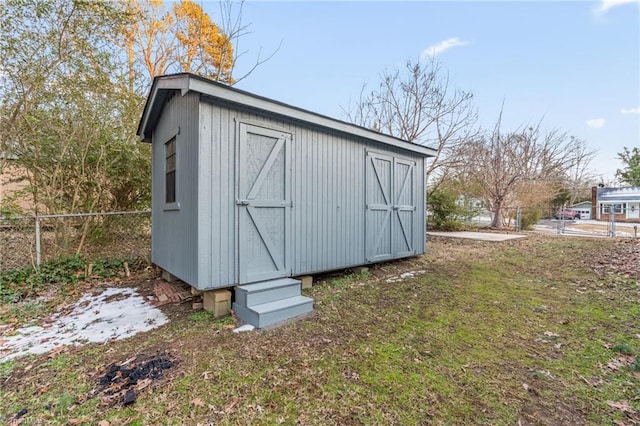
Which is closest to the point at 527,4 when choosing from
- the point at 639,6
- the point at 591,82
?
the point at 639,6

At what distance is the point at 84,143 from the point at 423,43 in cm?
1173

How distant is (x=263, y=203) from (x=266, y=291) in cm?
107

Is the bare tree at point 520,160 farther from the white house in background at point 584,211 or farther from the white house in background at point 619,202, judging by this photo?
the white house in background at point 584,211

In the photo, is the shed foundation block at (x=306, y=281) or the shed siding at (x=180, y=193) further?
the shed foundation block at (x=306, y=281)

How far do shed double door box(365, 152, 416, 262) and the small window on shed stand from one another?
3.05 meters

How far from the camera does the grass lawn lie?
1719mm

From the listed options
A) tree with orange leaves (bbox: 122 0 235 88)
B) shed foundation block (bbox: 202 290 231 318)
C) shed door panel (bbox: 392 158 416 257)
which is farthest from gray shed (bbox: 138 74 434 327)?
tree with orange leaves (bbox: 122 0 235 88)

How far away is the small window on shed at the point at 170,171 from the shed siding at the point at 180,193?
140 mm

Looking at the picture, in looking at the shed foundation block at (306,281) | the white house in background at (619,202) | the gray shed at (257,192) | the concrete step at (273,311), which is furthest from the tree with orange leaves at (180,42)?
the white house in background at (619,202)

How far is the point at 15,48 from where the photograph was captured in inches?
161

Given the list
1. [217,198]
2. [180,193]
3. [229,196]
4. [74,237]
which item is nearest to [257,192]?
[229,196]

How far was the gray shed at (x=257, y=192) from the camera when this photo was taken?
3088 mm

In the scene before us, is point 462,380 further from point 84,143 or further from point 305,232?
point 84,143

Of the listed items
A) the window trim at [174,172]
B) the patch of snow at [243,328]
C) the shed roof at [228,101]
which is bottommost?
the patch of snow at [243,328]
